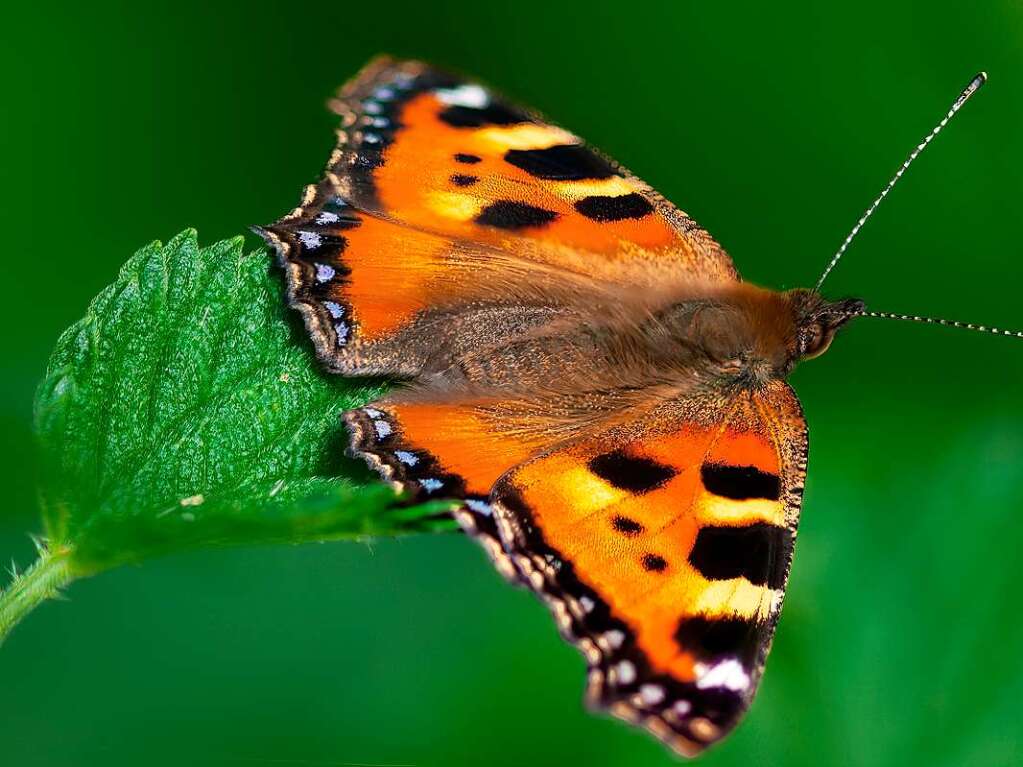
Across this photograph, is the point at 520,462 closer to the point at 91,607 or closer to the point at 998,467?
the point at 91,607

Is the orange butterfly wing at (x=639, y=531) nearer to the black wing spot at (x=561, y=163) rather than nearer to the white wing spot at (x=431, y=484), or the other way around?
the white wing spot at (x=431, y=484)

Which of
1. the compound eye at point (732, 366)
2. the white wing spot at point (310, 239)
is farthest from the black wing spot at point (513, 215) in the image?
the compound eye at point (732, 366)

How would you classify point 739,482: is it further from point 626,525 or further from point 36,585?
point 36,585

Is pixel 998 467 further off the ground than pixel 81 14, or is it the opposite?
pixel 81 14

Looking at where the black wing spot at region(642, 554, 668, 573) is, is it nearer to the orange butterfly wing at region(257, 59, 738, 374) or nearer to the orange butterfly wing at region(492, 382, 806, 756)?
the orange butterfly wing at region(492, 382, 806, 756)

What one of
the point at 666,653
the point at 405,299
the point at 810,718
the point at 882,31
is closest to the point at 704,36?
the point at 882,31

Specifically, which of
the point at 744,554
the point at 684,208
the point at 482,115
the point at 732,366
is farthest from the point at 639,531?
the point at 684,208

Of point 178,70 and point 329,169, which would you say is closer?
point 329,169
